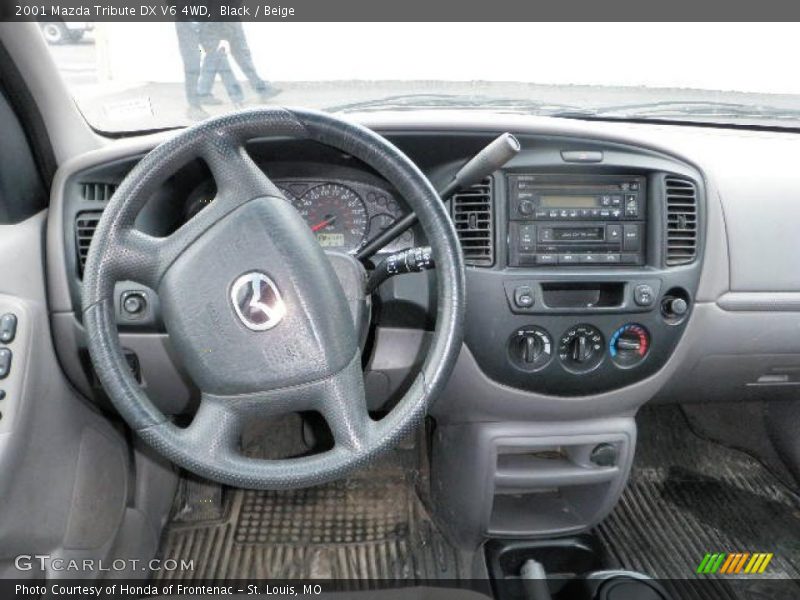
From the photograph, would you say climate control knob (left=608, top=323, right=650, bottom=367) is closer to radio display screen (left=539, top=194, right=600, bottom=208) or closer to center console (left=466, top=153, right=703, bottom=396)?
center console (left=466, top=153, right=703, bottom=396)

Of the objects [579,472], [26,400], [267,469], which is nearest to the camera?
[267,469]

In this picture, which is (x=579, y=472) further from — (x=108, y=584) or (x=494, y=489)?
(x=108, y=584)

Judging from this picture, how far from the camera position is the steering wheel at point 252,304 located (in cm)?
109

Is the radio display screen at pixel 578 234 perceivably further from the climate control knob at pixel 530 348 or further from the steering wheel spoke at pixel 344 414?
the steering wheel spoke at pixel 344 414

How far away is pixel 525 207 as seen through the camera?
61.1 inches

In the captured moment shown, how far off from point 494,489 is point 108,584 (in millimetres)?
1050

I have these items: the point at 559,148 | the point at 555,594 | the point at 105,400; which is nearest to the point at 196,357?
the point at 105,400

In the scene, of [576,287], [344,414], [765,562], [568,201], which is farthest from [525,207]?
[765,562]

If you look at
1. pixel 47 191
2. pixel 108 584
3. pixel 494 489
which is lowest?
pixel 108 584

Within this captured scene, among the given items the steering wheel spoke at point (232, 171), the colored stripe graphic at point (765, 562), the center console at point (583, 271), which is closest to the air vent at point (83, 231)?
the steering wheel spoke at point (232, 171)

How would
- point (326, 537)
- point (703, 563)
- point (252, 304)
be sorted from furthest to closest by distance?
1. point (326, 537)
2. point (703, 563)
3. point (252, 304)

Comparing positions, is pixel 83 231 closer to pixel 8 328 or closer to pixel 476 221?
pixel 8 328

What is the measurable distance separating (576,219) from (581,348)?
0.31m

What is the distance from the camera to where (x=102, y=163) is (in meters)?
1.49
